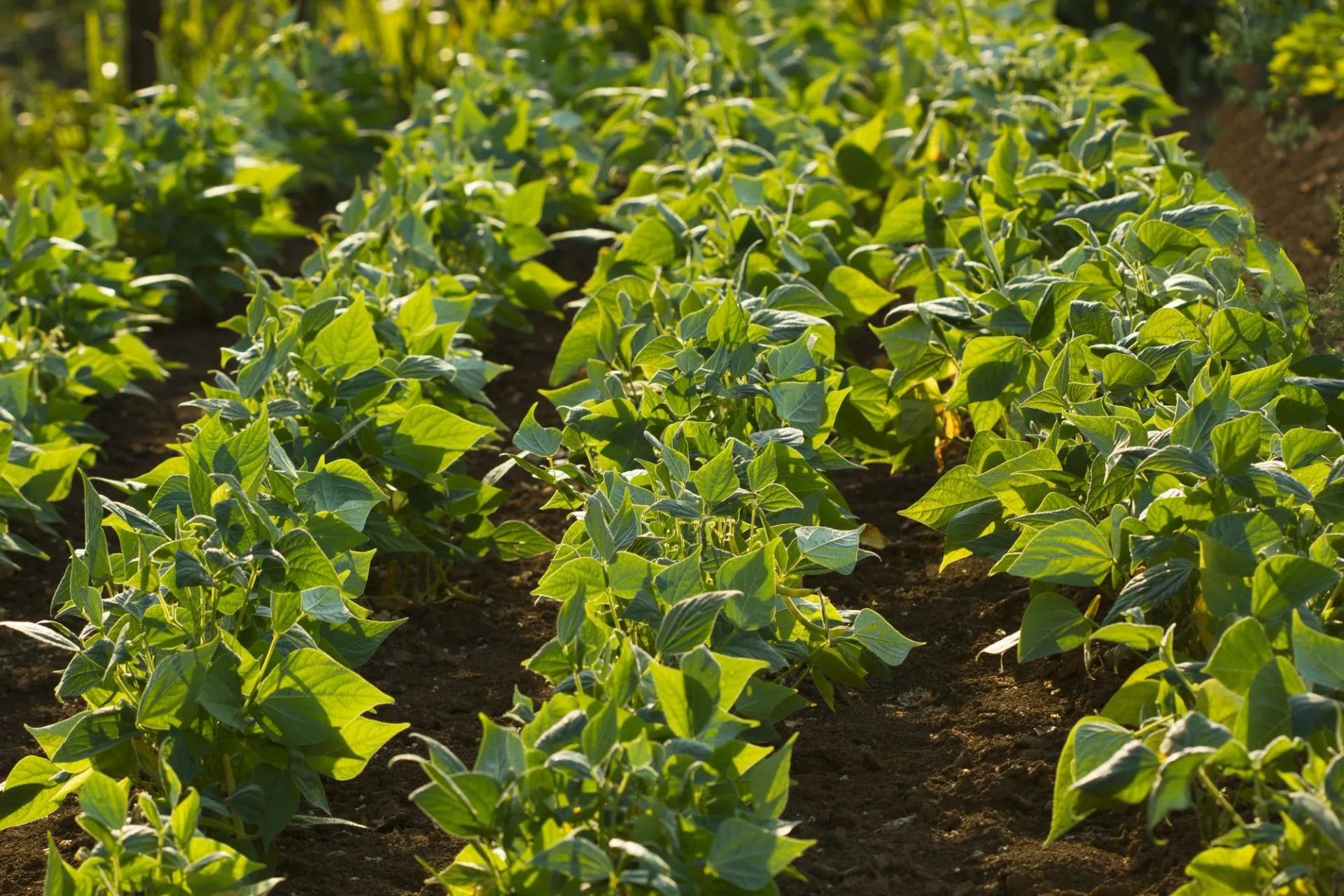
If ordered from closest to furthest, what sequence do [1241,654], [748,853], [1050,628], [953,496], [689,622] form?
[748,853]
[1241,654]
[689,622]
[1050,628]
[953,496]

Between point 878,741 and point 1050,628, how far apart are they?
0.39m

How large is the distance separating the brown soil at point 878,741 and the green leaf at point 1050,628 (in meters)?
0.21

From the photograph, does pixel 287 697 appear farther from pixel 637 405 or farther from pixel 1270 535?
pixel 1270 535

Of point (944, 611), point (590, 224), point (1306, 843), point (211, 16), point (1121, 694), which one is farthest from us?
point (211, 16)

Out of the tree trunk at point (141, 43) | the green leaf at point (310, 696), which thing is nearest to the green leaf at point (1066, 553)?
the green leaf at point (310, 696)

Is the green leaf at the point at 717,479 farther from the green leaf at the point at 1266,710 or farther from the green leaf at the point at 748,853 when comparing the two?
the green leaf at the point at 1266,710

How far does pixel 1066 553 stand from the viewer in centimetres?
245

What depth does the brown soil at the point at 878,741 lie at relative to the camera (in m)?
2.34

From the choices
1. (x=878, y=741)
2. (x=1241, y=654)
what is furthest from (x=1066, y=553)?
(x=878, y=741)

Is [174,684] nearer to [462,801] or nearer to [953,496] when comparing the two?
[462,801]

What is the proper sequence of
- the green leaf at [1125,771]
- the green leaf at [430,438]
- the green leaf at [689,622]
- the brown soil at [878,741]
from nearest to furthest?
1. the green leaf at [1125,771]
2. the green leaf at [689,622]
3. the brown soil at [878,741]
4. the green leaf at [430,438]

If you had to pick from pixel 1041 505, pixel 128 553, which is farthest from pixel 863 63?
pixel 128 553

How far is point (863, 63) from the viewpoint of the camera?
6.32 metres

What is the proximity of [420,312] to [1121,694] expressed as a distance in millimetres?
1825
